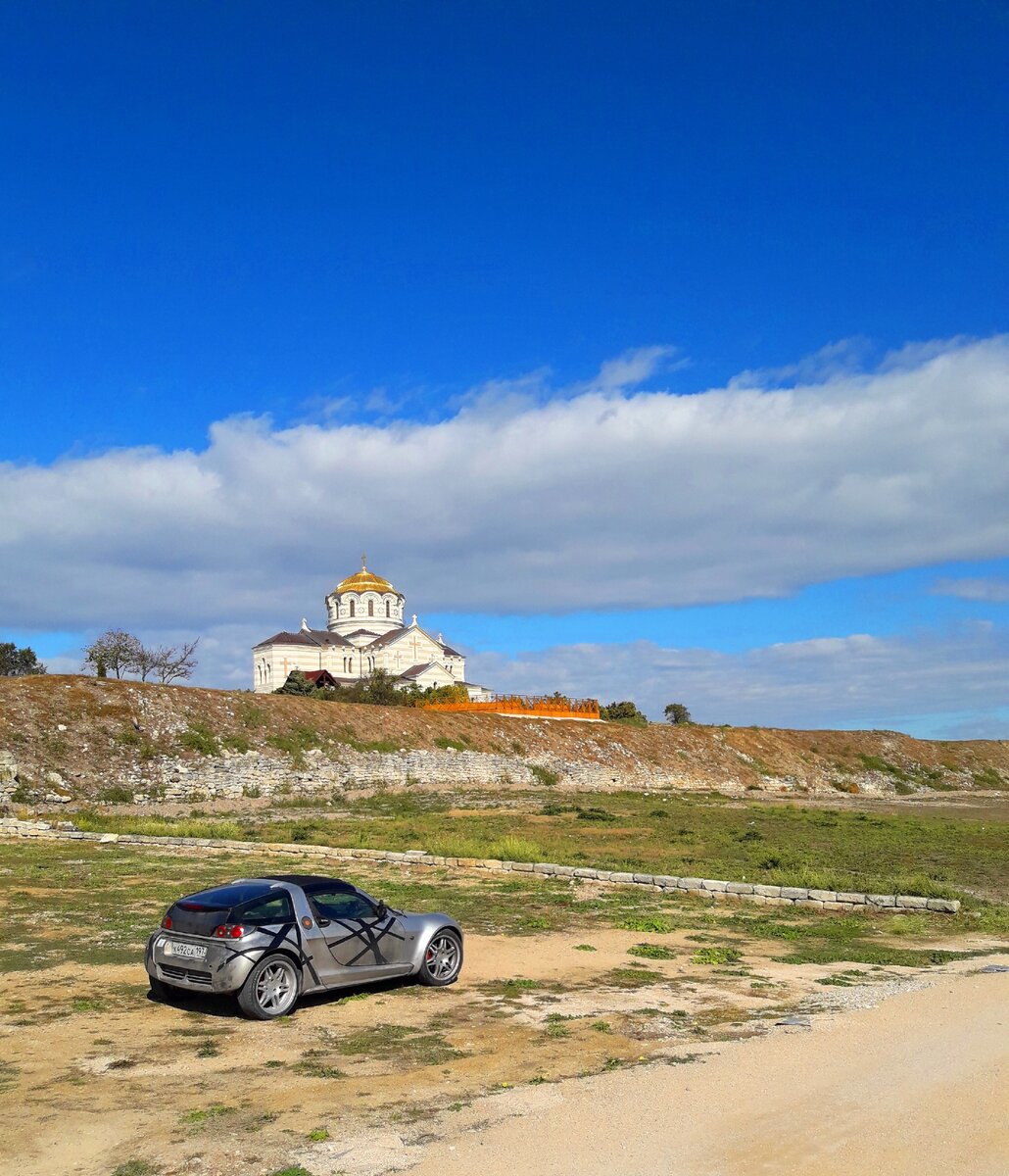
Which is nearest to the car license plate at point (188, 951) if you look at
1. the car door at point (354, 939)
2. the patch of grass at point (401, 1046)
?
the car door at point (354, 939)

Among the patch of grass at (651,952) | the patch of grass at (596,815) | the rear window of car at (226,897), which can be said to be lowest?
the patch of grass at (651,952)

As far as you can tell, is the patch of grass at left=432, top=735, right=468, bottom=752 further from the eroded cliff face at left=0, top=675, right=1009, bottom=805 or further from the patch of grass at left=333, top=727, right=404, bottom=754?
the patch of grass at left=333, top=727, right=404, bottom=754

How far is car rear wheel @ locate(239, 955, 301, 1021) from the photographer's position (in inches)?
430

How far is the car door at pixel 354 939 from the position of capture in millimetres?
11719

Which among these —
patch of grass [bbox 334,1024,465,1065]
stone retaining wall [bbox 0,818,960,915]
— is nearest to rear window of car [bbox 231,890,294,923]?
patch of grass [bbox 334,1024,465,1065]

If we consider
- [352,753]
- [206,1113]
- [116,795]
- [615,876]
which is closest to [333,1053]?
[206,1113]

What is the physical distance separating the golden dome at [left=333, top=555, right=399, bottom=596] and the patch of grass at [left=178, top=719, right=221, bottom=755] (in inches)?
2825

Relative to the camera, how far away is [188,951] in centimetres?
1116

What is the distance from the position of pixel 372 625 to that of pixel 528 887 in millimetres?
101859

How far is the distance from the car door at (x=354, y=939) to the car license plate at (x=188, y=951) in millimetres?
1273

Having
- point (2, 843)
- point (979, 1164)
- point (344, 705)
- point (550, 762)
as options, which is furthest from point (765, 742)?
point (979, 1164)

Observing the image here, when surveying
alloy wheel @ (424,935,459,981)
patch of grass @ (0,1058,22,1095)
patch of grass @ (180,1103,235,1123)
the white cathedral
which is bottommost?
patch of grass @ (180,1103,235,1123)

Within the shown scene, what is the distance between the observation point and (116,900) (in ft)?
63.0

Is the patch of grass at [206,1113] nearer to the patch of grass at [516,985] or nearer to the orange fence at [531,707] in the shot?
the patch of grass at [516,985]
